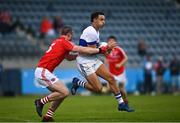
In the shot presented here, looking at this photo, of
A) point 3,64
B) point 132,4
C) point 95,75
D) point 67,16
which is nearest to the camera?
point 95,75

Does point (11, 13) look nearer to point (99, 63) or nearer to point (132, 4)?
point (132, 4)

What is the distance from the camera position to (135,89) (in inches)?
1437

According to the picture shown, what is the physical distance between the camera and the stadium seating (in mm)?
39562

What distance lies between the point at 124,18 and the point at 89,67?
83.1ft

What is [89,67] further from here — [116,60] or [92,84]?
[116,60]

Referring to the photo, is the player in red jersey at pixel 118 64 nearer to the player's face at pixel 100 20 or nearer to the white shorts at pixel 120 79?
the white shorts at pixel 120 79

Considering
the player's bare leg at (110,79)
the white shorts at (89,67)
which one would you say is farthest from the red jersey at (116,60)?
the white shorts at (89,67)

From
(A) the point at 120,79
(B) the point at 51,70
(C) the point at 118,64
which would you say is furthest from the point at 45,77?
(C) the point at 118,64

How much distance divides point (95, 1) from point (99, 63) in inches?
1025

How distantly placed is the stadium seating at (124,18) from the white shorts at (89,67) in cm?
1922

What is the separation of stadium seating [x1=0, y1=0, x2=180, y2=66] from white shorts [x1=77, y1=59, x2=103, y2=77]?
63.1 feet

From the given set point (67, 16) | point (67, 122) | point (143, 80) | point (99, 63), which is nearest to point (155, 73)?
point (143, 80)

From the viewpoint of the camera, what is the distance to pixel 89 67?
57.9 ft

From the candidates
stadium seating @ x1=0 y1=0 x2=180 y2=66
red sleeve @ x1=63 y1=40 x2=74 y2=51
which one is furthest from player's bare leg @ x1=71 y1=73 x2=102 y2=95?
stadium seating @ x1=0 y1=0 x2=180 y2=66
